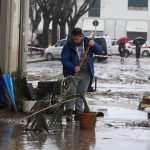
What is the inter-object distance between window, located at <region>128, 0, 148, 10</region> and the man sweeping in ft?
226

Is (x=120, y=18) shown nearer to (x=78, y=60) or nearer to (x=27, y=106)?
(x=27, y=106)

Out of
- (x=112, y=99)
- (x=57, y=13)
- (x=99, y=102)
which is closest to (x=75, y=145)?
(x=99, y=102)

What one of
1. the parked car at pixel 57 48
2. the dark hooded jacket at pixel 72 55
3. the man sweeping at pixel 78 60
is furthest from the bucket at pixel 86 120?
the parked car at pixel 57 48

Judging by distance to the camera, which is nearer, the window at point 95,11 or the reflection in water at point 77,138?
the reflection in water at point 77,138

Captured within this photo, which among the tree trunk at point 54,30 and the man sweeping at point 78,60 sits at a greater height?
the man sweeping at point 78,60

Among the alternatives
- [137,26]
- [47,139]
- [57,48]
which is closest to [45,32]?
[57,48]

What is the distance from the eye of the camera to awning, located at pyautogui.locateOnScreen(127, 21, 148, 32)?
7766cm

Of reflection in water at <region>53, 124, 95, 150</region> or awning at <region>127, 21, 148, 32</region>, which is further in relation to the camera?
awning at <region>127, 21, 148, 32</region>

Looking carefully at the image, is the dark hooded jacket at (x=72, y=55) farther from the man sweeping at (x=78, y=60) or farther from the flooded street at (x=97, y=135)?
the flooded street at (x=97, y=135)

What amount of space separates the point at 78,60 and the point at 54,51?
106 feet

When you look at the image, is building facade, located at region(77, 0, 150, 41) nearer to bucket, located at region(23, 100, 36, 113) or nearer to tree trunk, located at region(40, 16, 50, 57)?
tree trunk, located at region(40, 16, 50, 57)

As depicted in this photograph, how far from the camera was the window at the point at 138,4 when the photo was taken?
79125 millimetres

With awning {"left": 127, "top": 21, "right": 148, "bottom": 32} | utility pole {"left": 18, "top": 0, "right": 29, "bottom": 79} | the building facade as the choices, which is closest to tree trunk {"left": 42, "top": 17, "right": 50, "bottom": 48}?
the building facade

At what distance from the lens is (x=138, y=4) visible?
79.7 meters
